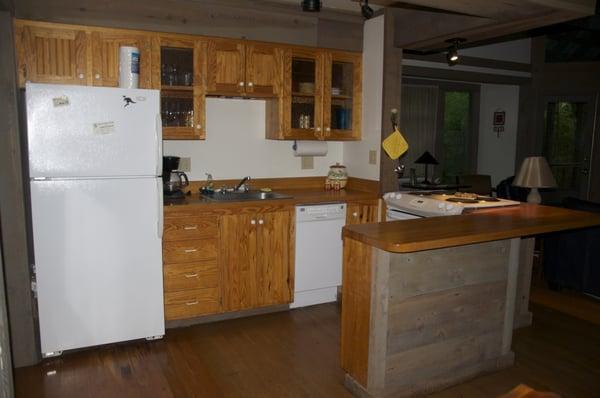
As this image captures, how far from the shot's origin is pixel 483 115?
7145mm

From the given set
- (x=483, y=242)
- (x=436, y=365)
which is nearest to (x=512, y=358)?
(x=436, y=365)

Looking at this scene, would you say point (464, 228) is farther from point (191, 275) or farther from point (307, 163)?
point (307, 163)

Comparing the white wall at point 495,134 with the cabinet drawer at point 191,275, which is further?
the white wall at point 495,134

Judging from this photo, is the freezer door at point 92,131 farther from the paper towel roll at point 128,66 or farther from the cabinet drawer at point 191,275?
the cabinet drawer at point 191,275

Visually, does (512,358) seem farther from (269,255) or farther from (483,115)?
(483,115)

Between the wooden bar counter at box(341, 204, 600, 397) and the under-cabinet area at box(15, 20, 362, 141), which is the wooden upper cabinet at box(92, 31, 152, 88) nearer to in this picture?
the under-cabinet area at box(15, 20, 362, 141)

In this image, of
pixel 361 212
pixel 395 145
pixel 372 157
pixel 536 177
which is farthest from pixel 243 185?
pixel 536 177

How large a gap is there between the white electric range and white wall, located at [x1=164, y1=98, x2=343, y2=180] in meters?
1.13

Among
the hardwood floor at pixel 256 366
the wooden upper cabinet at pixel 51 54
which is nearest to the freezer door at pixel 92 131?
the wooden upper cabinet at pixel 51 54

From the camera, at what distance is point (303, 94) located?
3.98 m

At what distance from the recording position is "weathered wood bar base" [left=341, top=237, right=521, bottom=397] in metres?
2.42

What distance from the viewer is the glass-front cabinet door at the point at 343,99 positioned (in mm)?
4105

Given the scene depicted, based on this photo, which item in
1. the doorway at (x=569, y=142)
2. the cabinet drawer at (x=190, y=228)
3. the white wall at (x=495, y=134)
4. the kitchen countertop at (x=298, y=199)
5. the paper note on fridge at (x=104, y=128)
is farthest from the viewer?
the white wall at (x=495, y=134)

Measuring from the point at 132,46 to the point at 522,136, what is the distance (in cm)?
581
